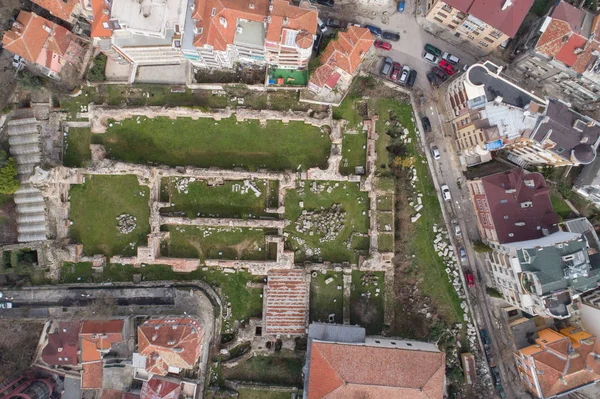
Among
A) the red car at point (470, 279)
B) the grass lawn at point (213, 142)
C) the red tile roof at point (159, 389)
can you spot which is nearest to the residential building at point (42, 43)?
the grass lawn at point (213, 142)

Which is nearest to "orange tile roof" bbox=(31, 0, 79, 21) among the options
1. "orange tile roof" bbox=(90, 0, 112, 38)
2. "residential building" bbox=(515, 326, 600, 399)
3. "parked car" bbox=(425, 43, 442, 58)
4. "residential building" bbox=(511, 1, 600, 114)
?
"orange tile roof" bbox=(90, 0, 112, 38)

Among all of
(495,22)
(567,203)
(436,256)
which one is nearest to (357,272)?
(436,256)

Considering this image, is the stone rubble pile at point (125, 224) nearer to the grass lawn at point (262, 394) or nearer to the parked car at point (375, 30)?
the grass lawn at point (262, 394)

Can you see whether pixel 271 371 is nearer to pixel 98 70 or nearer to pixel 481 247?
pixel 481 247

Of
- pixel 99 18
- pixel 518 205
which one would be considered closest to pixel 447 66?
pixel 518 205

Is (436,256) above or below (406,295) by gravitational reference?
above

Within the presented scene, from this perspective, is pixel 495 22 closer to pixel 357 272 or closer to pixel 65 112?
pixel 357 272
